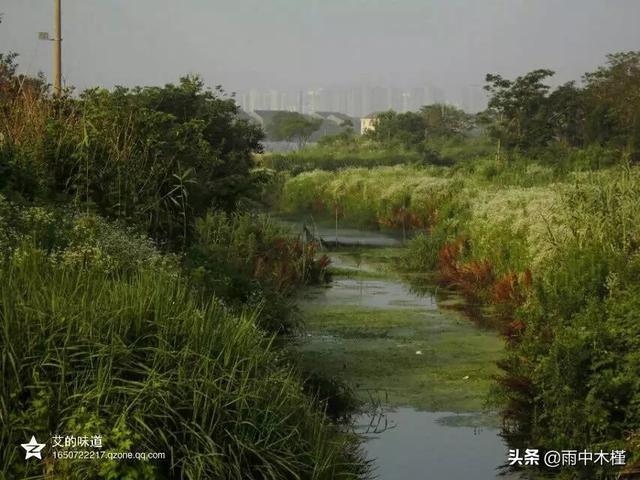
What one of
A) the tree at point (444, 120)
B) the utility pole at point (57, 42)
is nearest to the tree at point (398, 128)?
the tree at point (444, 120)

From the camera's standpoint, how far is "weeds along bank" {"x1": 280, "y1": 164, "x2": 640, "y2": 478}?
7.48m

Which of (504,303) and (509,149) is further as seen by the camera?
(509,149)

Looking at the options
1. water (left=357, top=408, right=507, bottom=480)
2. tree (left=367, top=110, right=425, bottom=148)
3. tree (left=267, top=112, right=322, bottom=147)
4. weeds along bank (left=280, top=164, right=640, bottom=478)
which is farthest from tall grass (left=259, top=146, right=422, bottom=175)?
water (left=357, top=408, right=507, bottom=480)

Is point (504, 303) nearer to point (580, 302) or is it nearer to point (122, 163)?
point (580, 302)

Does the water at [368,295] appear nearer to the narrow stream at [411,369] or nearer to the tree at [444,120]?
the narrow stream at [411,369]

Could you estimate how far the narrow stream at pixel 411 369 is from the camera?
821 centimetres

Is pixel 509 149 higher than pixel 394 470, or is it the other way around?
pixel 509 149

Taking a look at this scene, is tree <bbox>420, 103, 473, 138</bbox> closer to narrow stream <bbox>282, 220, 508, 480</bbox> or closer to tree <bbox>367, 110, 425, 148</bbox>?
tree <bbox>367, 110, 425, 148</bbox>

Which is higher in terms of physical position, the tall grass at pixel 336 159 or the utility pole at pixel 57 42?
the utility pole at pixel 57 42

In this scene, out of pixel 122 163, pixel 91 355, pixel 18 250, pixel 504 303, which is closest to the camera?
pixel 91 355

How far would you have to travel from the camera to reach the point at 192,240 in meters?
12.5

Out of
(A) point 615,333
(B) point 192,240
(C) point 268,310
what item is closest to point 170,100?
(B) point 192,240

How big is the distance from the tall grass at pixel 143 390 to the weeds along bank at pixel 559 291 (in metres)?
2.18

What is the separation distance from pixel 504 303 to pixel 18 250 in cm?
800
